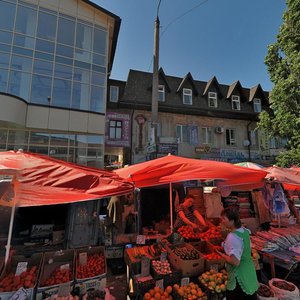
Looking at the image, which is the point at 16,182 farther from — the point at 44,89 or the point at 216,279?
the point at 44,89

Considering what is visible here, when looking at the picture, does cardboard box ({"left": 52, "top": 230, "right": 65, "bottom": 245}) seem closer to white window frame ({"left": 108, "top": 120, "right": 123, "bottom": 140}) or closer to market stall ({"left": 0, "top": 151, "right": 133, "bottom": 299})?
market stall ({"left": 0, "top": 151, "right": 133, "bottom": 299})

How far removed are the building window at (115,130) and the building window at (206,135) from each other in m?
7.31

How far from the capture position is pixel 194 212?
5832mm

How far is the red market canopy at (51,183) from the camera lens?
268cm

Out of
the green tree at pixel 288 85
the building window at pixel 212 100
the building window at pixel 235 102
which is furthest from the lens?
the building window at pixel 235 102

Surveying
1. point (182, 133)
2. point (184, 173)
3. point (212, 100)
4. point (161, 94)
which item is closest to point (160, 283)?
point (184, 173)

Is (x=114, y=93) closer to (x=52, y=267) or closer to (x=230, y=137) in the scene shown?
(x=230, y=137)

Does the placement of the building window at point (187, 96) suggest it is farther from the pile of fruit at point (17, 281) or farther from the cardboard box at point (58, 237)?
the pile of fruit at point (17, 281)

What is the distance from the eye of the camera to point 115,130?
17094 millimetres

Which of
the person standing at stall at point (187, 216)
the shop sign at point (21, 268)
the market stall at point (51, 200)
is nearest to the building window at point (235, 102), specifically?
the person standing at stall at point (187, 216)

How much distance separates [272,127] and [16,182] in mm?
14804

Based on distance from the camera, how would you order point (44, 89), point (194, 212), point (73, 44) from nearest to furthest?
1. point (194, 212)
2. point (44, 89)
3. point (73, 44)

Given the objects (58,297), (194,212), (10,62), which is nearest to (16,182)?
(58,297)

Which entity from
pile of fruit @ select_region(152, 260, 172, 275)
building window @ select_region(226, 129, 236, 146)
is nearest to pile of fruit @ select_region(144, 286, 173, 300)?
pile of fruit @ select_region(152, 260, 172, 275)
